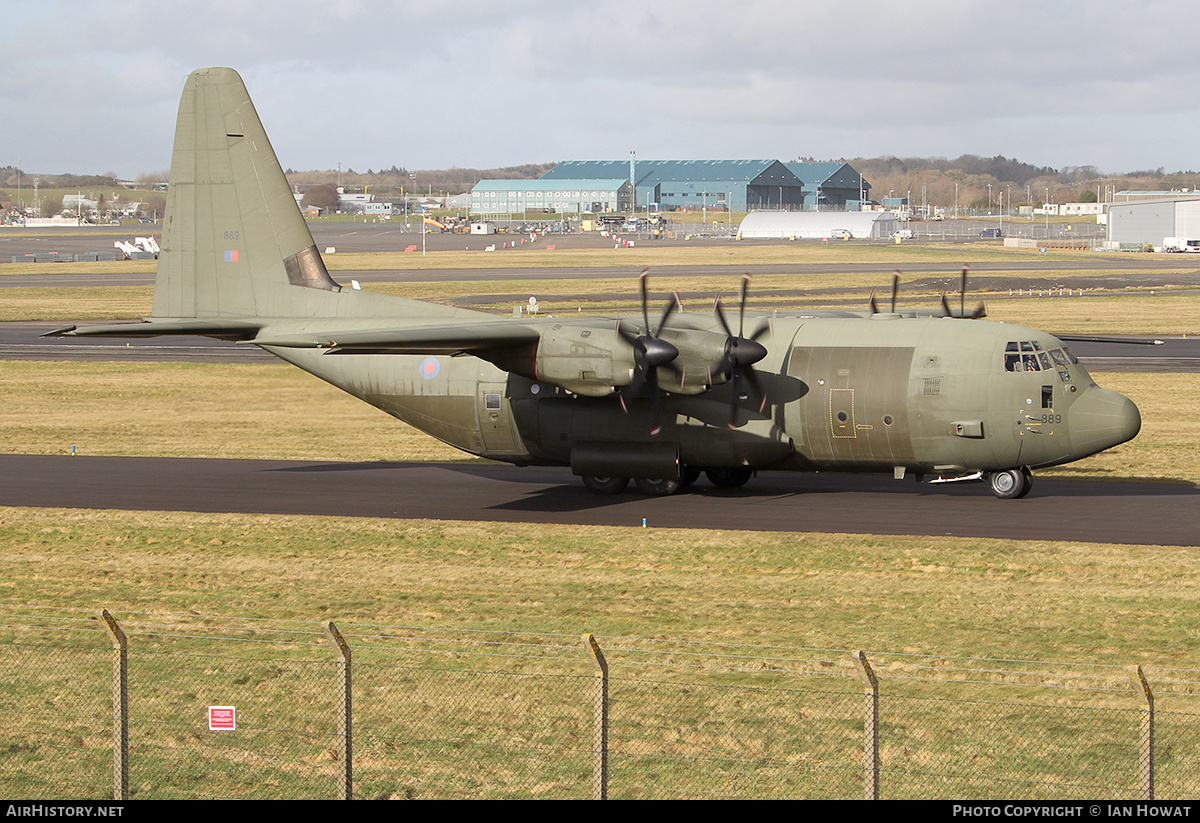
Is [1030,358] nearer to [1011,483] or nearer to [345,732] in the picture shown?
[1011,483]

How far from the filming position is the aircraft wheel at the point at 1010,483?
2773 cm

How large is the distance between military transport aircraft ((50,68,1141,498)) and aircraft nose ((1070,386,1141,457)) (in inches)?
1.6

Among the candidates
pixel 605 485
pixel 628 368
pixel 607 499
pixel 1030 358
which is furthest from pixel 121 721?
pixel 1030 358

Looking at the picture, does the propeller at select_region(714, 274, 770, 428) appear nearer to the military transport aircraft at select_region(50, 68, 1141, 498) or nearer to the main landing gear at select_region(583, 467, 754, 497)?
the military transport aircraft at select_region(50, 68, 1141, 498)

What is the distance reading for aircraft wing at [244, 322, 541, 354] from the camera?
2430cm

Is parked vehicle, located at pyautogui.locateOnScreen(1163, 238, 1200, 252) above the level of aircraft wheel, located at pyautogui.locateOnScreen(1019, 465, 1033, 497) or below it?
above

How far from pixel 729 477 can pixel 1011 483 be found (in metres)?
6.56

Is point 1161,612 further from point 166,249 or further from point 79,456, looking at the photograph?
point 79,456

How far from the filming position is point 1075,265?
397 feet

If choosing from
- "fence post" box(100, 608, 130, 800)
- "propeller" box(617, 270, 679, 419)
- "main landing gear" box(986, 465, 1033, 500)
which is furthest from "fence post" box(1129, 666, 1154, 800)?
"main landing gear" box(986, 465, 1033, 500)

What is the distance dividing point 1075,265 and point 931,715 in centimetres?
11540

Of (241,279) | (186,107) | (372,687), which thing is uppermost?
(186,107)

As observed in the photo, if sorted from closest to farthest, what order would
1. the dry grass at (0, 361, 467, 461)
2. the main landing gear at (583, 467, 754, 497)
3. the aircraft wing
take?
the aircraft wing → the main landing gear at (583, 467, 754, 497) → the dry grass at (0, 361, 467, 461)

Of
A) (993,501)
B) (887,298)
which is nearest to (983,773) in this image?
(993,501)
